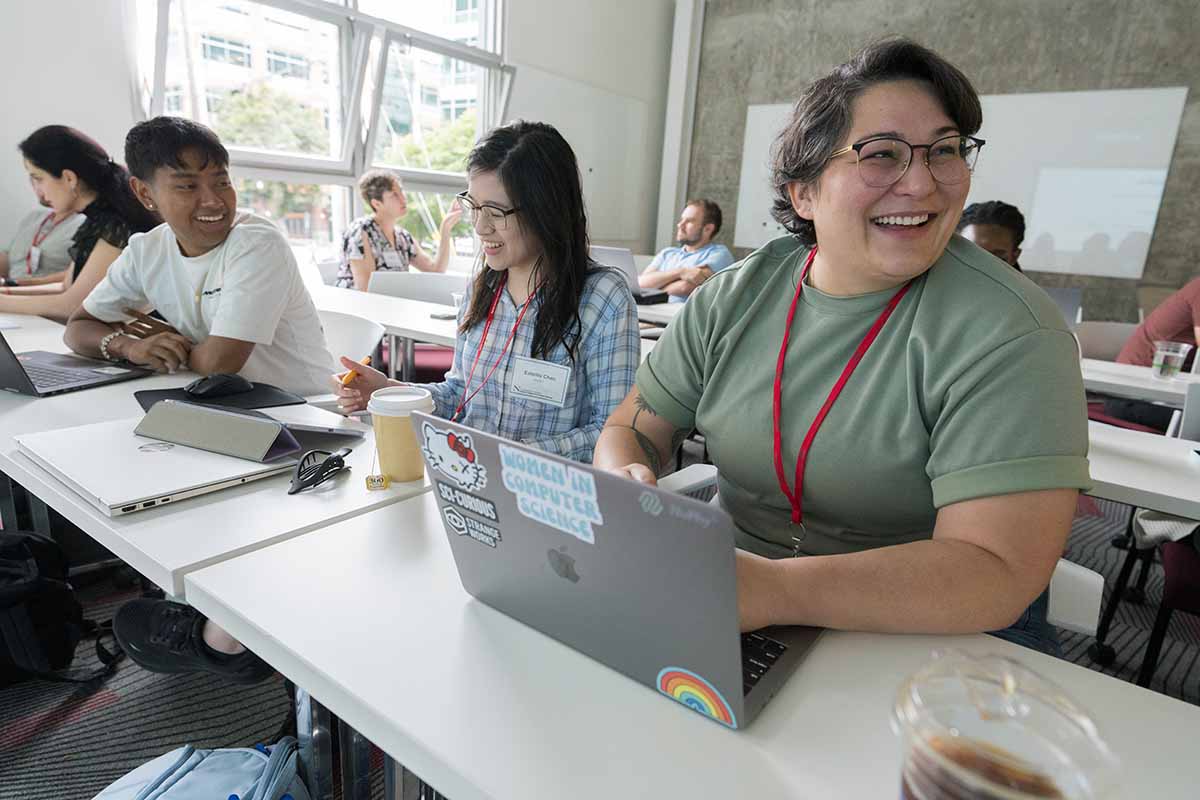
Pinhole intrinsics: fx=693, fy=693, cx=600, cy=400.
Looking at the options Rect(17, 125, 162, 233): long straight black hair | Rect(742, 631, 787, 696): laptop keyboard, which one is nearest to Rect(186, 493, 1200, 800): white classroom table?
Rect(742, 631, 787, 696): laptop keyboard

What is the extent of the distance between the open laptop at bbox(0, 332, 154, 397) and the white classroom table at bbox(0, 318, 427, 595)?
0.19 meters

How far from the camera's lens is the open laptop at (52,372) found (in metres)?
1.53

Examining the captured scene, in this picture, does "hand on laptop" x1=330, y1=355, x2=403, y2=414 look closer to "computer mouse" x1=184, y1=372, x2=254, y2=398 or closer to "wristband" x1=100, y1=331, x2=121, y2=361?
"computer mouse" x1=184, y1=372, x2=254, y2=398

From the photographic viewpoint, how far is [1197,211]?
17.3ft

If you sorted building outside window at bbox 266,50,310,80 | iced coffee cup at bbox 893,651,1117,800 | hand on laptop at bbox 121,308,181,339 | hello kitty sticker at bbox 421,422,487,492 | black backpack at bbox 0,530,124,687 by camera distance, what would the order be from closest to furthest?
iced coffee cup at bbox 893,651,1117,800 → hello kitty sticker at bbox 421,422,487,492 → black backpack at bbox 0,530,124,687 → hand on laptop at bbox 121,308,181,339 → building outside window at bbox 266,50,310,80

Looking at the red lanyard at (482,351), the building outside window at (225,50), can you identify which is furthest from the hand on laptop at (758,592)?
the building outside window at (225,50)

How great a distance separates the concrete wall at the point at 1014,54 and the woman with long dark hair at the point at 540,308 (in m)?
4.18

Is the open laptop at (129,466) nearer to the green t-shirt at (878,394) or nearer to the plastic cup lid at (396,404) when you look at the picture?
the plastic cup lid at (396,404)

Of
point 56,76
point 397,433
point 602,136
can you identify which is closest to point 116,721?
point 397,433

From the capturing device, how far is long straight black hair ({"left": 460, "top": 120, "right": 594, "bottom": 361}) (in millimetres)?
1548

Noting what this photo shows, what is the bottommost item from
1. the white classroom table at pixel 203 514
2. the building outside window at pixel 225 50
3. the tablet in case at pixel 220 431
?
the white classroom table at pixel 203 514

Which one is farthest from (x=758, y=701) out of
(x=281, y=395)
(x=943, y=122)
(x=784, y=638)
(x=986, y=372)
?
(x=281, y=395)

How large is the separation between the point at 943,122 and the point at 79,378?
6.33 feet

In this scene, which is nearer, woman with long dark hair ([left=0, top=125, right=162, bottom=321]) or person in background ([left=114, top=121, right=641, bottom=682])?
person in background ([left=114, top=121, right=641, bottom=682])
